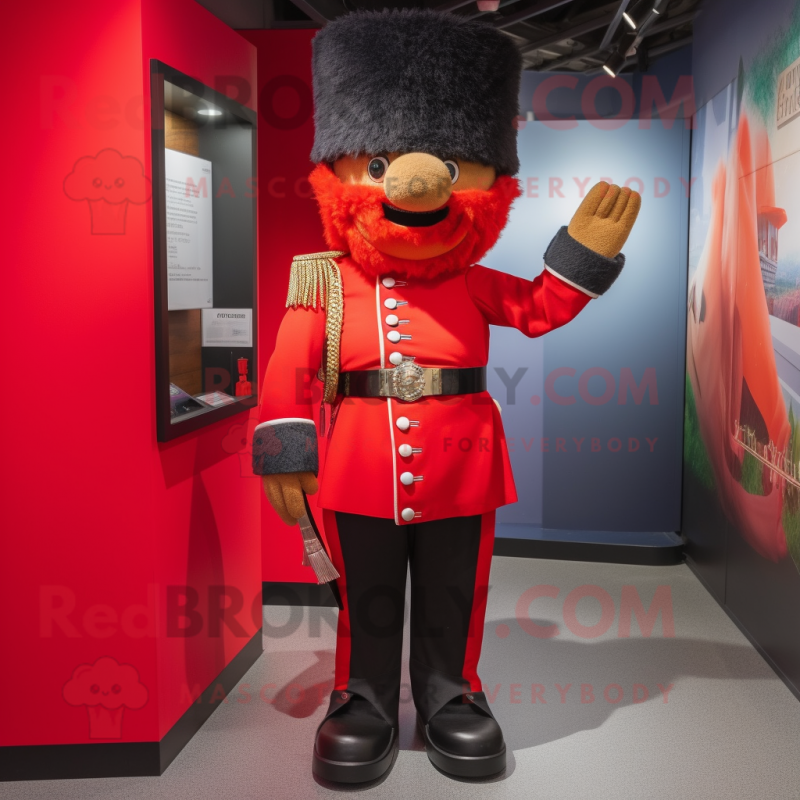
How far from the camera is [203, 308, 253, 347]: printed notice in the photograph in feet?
8.65

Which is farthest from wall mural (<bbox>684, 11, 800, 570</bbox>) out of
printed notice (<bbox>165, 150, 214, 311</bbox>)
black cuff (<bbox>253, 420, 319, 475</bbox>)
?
printed notice (<bbox>165, 150, 214, 311</bbox>)

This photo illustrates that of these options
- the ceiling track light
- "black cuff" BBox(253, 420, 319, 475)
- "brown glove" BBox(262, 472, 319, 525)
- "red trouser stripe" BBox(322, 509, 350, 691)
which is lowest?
"red trouser stripe" BBox(322, 509, 350, 691)

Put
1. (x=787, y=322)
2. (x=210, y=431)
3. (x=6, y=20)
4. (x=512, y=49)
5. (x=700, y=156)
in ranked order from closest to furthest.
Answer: (x=6, y=20)
(x=512, y=49)
(x=210, y=431)
(x=787, y=322)
(x=700, y=156)

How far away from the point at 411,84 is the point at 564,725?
1677 mm

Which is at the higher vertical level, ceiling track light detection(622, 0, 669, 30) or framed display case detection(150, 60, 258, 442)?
ceiling track light detection(622, 0, 669, 30)

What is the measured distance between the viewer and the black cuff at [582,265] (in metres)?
2.10

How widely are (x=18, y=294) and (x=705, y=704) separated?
210 cm

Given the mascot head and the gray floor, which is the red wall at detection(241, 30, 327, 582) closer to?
the gray floor

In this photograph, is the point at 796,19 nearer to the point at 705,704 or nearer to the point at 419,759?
the point at 705,704

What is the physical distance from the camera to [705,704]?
8.42 ft

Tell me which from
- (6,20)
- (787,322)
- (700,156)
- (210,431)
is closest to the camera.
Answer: (6,20)

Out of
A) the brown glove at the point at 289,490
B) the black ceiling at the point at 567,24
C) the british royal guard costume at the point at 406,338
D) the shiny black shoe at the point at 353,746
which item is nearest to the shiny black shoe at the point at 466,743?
the british royal guard costume at the point at 406,338

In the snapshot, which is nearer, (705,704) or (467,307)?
(467,307)

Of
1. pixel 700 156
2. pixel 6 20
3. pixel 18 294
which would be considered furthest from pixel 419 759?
pixel 700 156
